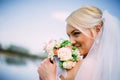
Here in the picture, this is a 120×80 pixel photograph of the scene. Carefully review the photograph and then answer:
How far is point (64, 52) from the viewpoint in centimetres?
160

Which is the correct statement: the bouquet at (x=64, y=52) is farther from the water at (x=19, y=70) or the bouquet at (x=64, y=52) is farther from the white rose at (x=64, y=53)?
the water at (x=19, y=70)

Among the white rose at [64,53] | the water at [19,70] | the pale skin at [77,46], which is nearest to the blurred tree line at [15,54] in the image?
the water at [19,70]

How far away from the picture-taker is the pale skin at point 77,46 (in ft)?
5.41

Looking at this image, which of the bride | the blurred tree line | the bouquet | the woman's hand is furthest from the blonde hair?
the blurred tree line

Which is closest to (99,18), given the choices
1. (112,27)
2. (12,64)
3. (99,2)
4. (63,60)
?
(112,27)

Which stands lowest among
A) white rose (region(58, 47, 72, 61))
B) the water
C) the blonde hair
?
the water

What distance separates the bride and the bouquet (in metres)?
0.04

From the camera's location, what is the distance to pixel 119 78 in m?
1.66

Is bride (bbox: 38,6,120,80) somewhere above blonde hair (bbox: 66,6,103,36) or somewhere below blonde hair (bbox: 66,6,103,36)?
below

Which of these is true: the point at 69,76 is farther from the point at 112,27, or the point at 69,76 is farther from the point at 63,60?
the point at 112,27

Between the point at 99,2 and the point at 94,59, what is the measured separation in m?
0.66

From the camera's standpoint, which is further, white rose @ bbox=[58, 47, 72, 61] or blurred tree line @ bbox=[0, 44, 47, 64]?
blurred tree line @ bbox=[0, 44, 47, 64]

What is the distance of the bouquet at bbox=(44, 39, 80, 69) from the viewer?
1.61 metres

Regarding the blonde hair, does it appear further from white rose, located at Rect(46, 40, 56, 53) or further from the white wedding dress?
white rose, located at Rect(46, 40, 56, 53)
